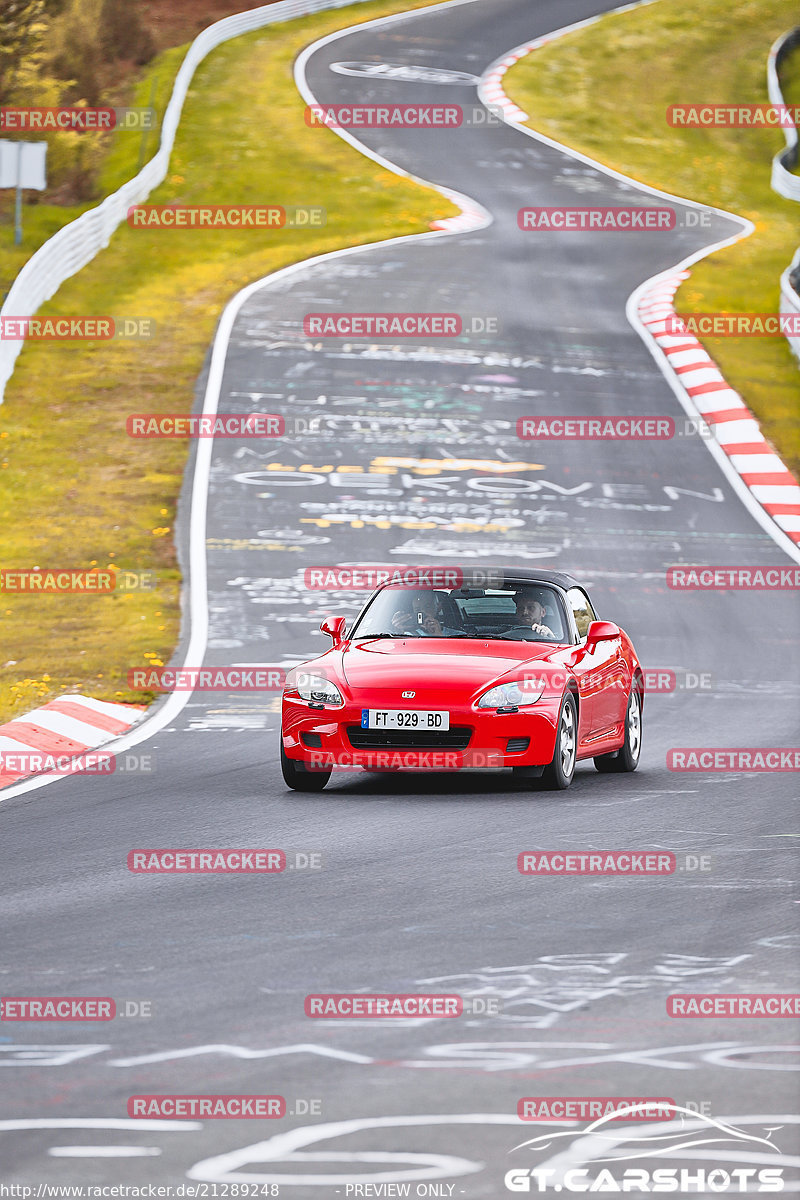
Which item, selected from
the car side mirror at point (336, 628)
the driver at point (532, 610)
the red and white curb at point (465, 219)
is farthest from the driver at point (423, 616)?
the red and white curb at point (465, 219)

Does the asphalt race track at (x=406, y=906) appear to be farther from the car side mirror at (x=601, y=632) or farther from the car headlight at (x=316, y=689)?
the car side mirror at (x=601, y=632)

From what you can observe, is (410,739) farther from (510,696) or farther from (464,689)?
(510,696)

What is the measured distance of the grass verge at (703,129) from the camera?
1267 inches

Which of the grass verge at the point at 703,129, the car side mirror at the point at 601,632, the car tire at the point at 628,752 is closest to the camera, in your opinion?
the car side mirror at the point at 601,632

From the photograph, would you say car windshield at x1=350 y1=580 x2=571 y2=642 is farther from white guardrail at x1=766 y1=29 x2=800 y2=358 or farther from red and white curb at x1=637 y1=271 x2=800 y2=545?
white guardrail at x1=766 y1=29 x2=800 y2=358

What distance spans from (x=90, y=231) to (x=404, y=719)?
28513 mm

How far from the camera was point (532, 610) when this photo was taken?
12195 mm

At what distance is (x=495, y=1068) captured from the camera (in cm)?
538

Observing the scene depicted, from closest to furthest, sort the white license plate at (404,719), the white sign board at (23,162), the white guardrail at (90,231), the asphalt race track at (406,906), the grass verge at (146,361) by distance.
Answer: the asphalt race track at (406,906) < the white license plate at (404,719) < the grass verge at (146,361) < the white guardrail at (90,231) < the white sign board at (23,162)

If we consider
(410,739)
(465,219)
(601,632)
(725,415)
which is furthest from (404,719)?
(465,219)

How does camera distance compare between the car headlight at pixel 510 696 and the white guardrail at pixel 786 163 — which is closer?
the car headlight at pixel 510 696

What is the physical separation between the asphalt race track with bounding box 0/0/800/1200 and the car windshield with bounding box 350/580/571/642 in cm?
103

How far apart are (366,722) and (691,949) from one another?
4.33m

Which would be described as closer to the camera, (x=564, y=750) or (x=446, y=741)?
(x=446, y=741)
